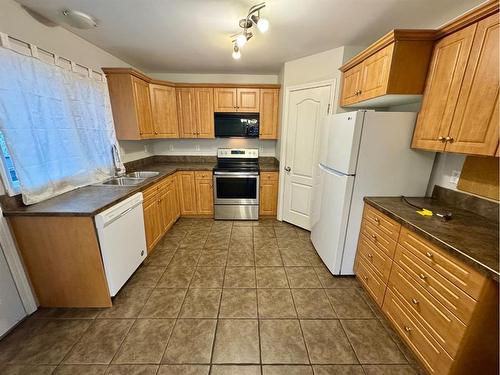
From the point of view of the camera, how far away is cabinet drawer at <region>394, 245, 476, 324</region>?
104cm

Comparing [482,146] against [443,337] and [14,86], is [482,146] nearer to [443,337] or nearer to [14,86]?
[443,337]

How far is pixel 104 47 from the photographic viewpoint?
2.51 metres

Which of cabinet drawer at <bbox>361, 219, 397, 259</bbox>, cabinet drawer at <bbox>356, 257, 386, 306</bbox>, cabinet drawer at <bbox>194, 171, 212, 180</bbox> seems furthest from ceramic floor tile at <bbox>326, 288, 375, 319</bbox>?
cabinet drawer at <bbox>194, 171, 212, 180</bbox>

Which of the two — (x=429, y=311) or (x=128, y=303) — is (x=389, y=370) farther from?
(x=128, y=303)

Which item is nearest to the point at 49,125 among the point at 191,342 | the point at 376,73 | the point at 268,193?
the point at 191,342

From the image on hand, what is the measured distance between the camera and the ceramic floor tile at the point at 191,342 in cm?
141

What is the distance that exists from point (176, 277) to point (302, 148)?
237 cm

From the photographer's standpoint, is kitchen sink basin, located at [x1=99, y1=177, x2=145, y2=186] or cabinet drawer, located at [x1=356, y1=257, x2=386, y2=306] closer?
cabinet drawer, located at [x1=356, y1=257, x2=386, y2=306]

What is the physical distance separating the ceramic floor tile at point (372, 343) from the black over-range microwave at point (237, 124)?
2924 millimetres

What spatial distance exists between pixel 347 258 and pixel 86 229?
2415 mm

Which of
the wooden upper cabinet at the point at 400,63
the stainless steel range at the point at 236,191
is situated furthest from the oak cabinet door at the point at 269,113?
the wooden upper cabinet at the point at 400,63

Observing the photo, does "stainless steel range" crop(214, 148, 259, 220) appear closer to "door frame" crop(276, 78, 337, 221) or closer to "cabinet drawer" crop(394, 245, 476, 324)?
"door frame" crop(276, 78, 337, 221)

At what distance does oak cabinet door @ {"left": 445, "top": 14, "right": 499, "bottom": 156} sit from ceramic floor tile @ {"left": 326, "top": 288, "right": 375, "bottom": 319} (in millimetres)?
1457

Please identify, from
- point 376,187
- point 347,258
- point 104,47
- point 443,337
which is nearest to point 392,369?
point 443,337
